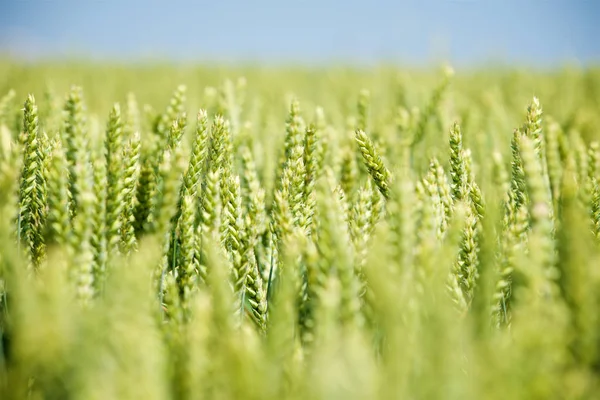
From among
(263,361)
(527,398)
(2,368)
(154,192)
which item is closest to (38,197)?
(154,192)

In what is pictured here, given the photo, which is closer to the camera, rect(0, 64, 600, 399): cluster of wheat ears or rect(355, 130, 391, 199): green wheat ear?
rect(0, 64, 600, 399): cluster of wheat ears

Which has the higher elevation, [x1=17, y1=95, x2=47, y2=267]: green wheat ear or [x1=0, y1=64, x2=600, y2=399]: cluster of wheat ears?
[x1=17, y1=95, x2=47, y2=267]: green wheat ear

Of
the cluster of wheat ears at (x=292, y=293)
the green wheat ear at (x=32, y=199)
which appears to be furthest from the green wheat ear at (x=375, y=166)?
the green wheat ear at (x=32, y=199)

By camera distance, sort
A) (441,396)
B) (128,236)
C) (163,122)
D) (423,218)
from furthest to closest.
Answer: (163,122) < (128,236) < (423,218) < (441,396)

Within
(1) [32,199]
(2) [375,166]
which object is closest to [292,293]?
(2) [375,166]

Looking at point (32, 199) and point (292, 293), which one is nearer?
point (292, 293)

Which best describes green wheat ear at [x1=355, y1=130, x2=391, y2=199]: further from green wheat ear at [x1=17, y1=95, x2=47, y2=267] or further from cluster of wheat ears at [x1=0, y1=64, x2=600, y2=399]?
green wheat ear at [x1=17, y1=95, x2=47, y2=267]

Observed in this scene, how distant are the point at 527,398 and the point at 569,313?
0.09 m

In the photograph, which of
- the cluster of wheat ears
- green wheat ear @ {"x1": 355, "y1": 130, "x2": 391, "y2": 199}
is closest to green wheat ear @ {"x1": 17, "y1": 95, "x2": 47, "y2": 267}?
the cluster of wheat ears

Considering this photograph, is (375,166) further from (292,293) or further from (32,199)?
(32,199)

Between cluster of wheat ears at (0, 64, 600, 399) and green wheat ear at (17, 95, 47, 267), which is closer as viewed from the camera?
cluster of wheat ears at (0, 64, 600, 399)

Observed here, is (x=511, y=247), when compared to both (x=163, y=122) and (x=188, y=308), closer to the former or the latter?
(x=188, y=308)

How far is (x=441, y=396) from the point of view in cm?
27

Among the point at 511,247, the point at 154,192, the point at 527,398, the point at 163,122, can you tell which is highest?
the point at 163,122
